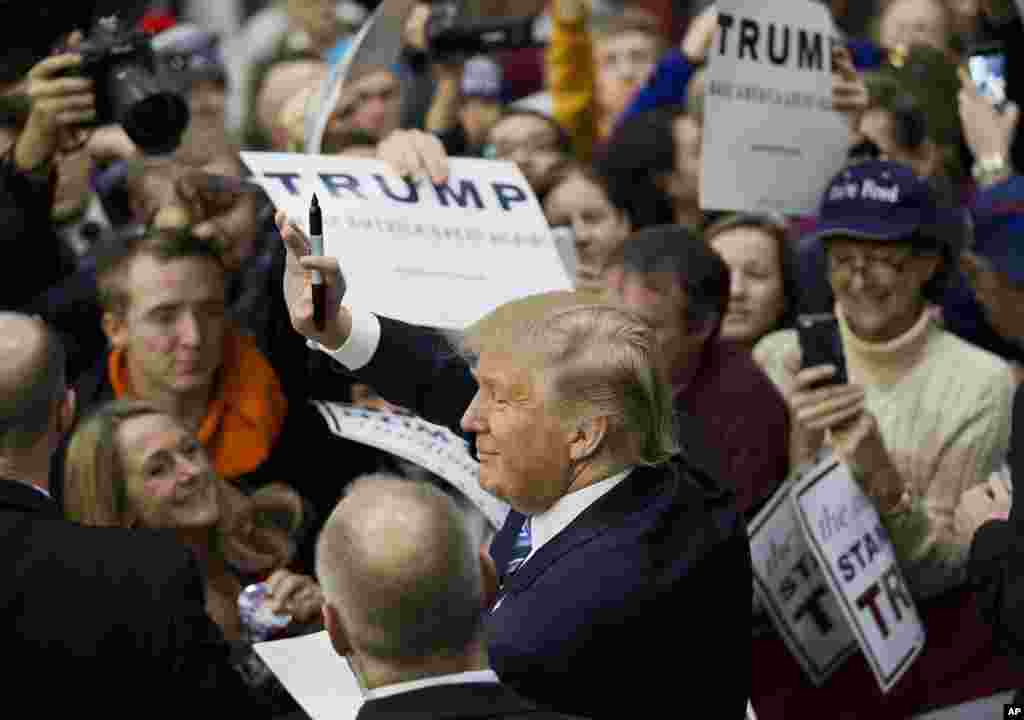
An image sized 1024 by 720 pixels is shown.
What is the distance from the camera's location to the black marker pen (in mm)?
Result: 3035

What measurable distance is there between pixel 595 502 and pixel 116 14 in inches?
103

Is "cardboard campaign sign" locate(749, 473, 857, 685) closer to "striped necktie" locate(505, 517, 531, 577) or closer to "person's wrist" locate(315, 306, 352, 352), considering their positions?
"striped necktie" locate(505, 517, 531, 577)

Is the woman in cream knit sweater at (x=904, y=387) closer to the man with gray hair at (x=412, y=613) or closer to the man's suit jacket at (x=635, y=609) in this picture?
the man's suit jacket at (x=635, y=609)

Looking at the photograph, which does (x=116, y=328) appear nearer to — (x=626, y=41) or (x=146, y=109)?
(x=146, y=109)

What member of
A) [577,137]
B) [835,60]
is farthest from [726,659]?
[577,137]

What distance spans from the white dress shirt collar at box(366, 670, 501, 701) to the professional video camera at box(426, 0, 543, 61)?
3.98 metres

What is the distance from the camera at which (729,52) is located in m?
4.75

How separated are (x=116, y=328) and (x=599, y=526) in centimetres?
237

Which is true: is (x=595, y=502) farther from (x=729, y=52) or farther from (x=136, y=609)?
(x=729, y=52)

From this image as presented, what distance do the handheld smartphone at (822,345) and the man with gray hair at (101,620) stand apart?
173cm

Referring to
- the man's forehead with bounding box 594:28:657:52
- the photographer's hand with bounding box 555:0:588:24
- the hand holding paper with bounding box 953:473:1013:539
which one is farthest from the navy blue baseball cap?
the man's forehead with bounding box 594:28:657:52

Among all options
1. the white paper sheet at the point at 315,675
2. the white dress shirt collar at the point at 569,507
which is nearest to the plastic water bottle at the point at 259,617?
the white paper sheet at the point at 315,675

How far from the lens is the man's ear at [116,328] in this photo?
4.84 meters

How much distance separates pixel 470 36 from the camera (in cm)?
645
